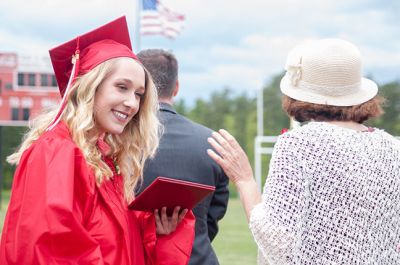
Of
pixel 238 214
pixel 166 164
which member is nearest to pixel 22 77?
pixel 238 214

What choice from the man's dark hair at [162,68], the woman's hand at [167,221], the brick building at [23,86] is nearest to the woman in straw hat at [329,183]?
the woman's hand at [167,221]

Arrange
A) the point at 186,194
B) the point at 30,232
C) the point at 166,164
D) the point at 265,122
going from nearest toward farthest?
the point at 30,232, the point at 186,194, the point at 166,164, the point at 265,122

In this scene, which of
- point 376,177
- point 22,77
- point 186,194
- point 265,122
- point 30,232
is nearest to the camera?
point 30,232

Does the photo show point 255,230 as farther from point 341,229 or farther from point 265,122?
point 265,122

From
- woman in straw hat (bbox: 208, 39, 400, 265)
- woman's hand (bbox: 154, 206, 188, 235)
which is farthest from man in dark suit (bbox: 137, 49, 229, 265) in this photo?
woman in straw hat (bbox: 208, 39, 400, 265)

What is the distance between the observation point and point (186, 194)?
9.44 ft

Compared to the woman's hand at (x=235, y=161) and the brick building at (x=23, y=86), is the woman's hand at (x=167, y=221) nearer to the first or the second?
the woman's hand at (x=235, y=161)

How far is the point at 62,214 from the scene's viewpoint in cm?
251

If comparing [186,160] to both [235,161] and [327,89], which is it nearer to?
[235,161]

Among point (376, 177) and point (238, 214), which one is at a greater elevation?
point (376, 177)

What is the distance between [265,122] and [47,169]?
173 ft

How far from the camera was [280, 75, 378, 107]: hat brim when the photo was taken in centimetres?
277

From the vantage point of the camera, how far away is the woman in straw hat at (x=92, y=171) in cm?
252

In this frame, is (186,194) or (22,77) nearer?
(186,194)
